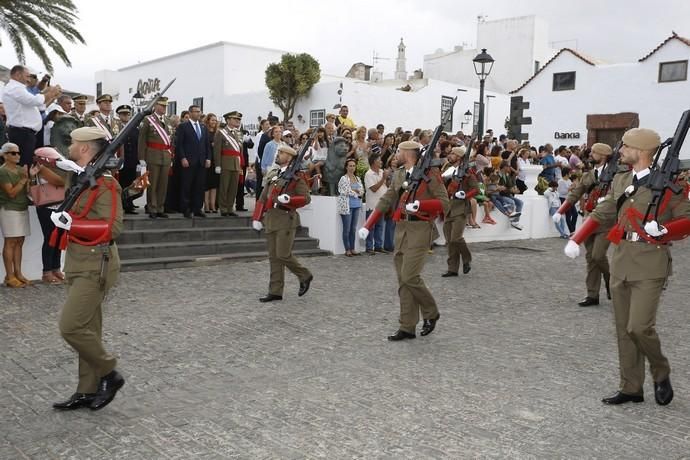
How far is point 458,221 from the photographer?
11156 millimetres

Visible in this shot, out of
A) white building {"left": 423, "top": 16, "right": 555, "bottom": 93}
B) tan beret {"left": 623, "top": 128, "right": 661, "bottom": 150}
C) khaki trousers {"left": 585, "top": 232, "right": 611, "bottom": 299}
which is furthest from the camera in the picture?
white building {"left": 423, "top": 16, "right": 555, "bottom": 93}

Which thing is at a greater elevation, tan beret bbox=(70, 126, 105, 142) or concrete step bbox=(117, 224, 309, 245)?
tan beret bbox=(70, 126, 105, 142)

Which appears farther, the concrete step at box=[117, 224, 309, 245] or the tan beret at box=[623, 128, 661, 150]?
the concrete step at box=[117, 224, 309, 245]

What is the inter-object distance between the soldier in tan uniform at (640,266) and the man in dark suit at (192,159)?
27.0 ft

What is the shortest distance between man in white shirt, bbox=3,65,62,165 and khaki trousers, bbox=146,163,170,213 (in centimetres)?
212

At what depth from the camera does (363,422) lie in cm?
467

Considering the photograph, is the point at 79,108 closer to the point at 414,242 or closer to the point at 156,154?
the point at 156,154

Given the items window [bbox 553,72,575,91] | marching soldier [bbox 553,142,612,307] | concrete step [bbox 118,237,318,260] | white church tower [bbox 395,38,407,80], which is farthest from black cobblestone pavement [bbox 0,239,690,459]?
white church tower [bbox 395,38,407,80]

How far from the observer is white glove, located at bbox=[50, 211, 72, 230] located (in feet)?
15.1

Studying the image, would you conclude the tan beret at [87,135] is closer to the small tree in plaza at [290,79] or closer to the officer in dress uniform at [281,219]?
the officer in dress uniform at [281,219]

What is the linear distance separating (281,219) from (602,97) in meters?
26.5

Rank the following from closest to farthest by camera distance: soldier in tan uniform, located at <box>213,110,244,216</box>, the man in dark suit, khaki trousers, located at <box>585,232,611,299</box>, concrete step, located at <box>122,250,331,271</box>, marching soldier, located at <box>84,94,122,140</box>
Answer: khaki trousers, located at <box>585,232,611,299</box>
concrete step, located at <box>122,250,331,271</box>
marching soldier, located at <box>84,94,122,140</box>
the man in dark suit
soldier in tan uniform, located at <box>213,110,244,216</box>

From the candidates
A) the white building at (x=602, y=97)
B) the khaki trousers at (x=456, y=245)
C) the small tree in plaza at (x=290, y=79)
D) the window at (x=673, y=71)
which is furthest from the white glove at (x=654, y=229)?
the small tree in plaza at (x=290, y=79)

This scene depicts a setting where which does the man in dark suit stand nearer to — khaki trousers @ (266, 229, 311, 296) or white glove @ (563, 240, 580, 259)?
khaki trousers @ (266, 229, 311, 296)
